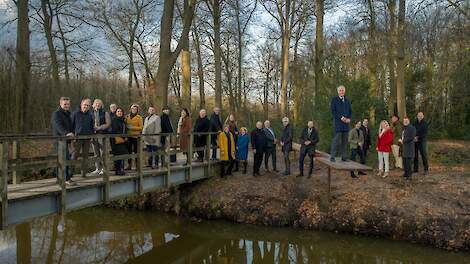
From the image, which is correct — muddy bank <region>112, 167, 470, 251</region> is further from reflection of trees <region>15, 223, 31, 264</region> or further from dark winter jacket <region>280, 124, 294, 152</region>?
reflection of trees <region>15, 223, 31, 264</region>

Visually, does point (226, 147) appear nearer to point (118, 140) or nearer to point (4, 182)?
point (118, 140)

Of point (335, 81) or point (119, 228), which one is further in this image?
point (335, 81)

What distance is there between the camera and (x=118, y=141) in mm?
9719

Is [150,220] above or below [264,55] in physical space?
below

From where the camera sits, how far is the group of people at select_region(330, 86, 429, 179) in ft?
32.2

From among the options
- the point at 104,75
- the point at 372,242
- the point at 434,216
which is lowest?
the point at 372,242

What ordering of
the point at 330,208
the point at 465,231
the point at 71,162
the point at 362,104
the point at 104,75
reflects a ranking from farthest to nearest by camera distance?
the point at 104,75 → the point at 362,104 → the point at 330,208 → the point at 465,231 → the point at 71,162

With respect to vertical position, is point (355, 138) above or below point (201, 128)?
below

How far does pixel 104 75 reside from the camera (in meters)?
27.1

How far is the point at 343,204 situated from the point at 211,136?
14.5 feet

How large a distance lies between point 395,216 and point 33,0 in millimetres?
18992

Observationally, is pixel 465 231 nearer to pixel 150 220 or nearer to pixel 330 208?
pixel 330 208

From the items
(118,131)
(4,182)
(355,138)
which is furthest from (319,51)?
(4,182)

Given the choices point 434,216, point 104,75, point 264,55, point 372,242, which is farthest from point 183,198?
point 264,55
